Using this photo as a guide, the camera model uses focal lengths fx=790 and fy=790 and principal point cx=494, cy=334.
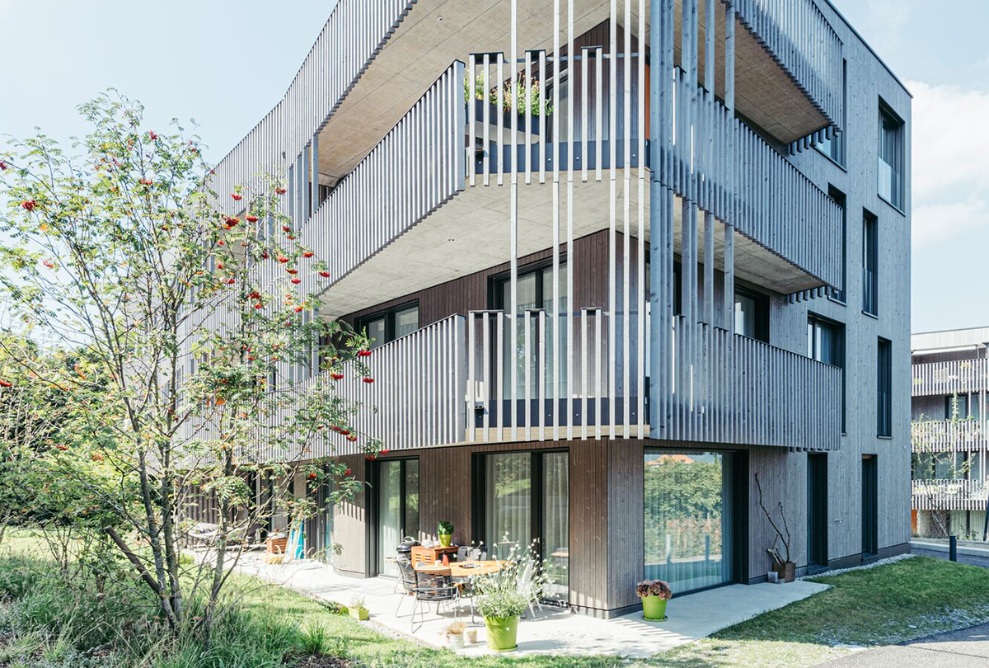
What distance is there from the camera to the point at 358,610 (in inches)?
454

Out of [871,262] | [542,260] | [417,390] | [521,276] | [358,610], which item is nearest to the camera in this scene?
[417,390]

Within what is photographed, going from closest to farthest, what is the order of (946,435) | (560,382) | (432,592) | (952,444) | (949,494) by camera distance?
(560,382)
(432,592)
(949,494)
(952,444)
(946,435)

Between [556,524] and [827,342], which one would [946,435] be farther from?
[556,524]

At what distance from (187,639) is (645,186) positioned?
751 centimetres

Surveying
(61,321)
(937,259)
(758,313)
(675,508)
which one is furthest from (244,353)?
(937,259)

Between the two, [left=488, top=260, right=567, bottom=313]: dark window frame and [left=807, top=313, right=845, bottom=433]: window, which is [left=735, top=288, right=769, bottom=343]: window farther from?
[left=488, top=260, right=567, bottom=313]: dark window frame

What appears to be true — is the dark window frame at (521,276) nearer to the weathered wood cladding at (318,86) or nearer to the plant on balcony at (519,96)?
the plant on balcony at (519,96)

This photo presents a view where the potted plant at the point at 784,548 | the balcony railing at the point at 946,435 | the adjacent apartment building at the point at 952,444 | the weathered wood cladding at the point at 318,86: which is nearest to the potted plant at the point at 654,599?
the potted plant at the point at 784,548

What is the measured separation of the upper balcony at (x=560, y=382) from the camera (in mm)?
9844

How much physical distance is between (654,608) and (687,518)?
103 inches

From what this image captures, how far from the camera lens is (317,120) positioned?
16.2 m

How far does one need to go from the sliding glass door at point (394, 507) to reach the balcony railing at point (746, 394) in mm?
6645

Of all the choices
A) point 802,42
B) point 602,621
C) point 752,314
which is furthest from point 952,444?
point 602,621

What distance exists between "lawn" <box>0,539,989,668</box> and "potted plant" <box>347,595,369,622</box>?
0.19 meters
